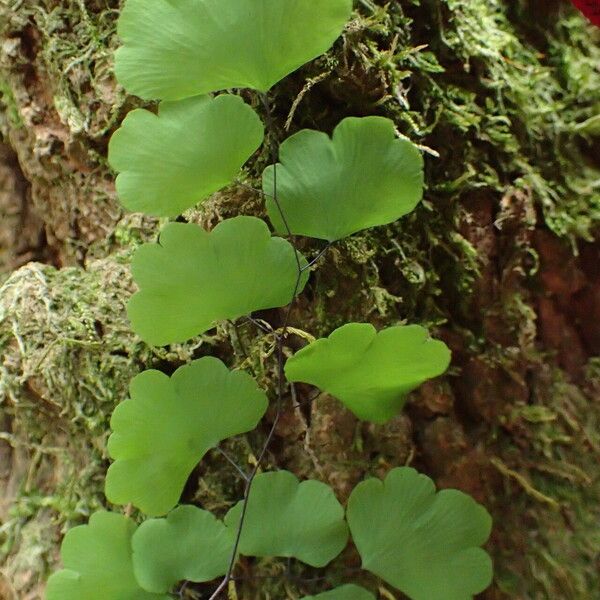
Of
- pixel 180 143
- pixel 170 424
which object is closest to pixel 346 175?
pixel 180 143

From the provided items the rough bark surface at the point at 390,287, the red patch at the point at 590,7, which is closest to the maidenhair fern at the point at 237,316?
the rough bark surface at the point at 390,287

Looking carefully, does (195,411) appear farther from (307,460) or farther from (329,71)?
(329,71)

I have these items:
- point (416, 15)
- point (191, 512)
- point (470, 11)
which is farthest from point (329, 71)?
point (191, 512)

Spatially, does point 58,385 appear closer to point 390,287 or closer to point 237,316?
point 237,316

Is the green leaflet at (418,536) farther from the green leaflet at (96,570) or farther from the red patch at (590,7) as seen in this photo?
the red patch at (590,7)

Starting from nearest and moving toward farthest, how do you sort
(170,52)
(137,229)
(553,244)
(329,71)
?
(170,52) → (329,71) → (137,229) → (553,244)
